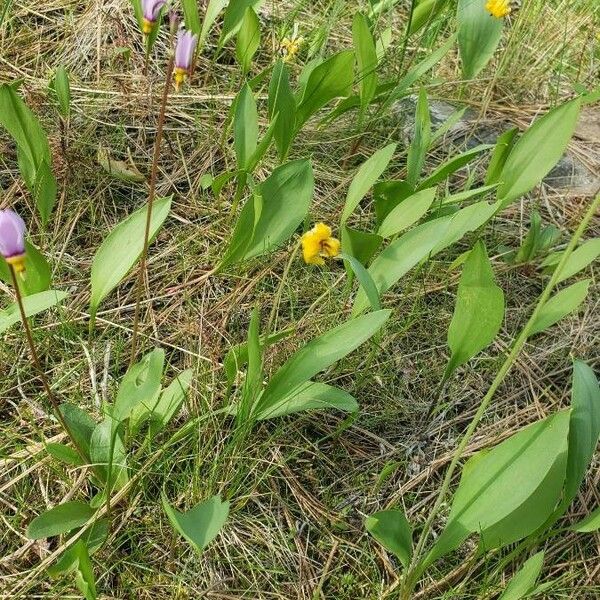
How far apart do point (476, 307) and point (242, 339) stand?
1.66ft

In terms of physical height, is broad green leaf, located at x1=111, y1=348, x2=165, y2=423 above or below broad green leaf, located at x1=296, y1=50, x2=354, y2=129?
below

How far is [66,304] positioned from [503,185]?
3.25 feet

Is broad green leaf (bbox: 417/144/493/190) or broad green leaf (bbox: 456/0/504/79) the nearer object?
broad green leaf (bbox: 417/144/493/190)

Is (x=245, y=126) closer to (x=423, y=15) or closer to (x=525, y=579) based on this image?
(x=423, y=15)

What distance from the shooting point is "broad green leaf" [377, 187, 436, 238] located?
1807mm

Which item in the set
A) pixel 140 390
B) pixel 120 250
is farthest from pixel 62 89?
pixel 140 390

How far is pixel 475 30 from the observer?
2.43 metres

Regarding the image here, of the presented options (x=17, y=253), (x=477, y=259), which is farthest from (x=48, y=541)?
(x=477, y=259)

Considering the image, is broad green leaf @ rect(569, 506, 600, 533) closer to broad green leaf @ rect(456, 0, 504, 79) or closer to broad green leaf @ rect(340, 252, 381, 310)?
broad green leaf @ rect(340, 252, 381, 310)

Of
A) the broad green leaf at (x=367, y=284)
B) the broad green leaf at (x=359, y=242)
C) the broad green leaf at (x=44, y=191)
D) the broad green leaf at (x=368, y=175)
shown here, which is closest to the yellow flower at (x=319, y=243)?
the broad green leaf at (x=367, y=284)

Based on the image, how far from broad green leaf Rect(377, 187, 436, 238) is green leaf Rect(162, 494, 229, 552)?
75 cm

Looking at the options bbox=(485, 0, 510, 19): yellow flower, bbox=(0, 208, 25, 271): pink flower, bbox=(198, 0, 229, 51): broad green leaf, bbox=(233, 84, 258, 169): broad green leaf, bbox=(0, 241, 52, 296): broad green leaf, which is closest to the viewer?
bbox=(0, 208, 25, 271): pink flower

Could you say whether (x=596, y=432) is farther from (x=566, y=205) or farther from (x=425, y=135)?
(x=566, y=205)

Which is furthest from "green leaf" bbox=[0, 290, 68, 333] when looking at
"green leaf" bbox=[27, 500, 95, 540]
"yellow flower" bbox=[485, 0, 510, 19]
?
"yellow flower" bbox=[485, 0, 510, 19]
